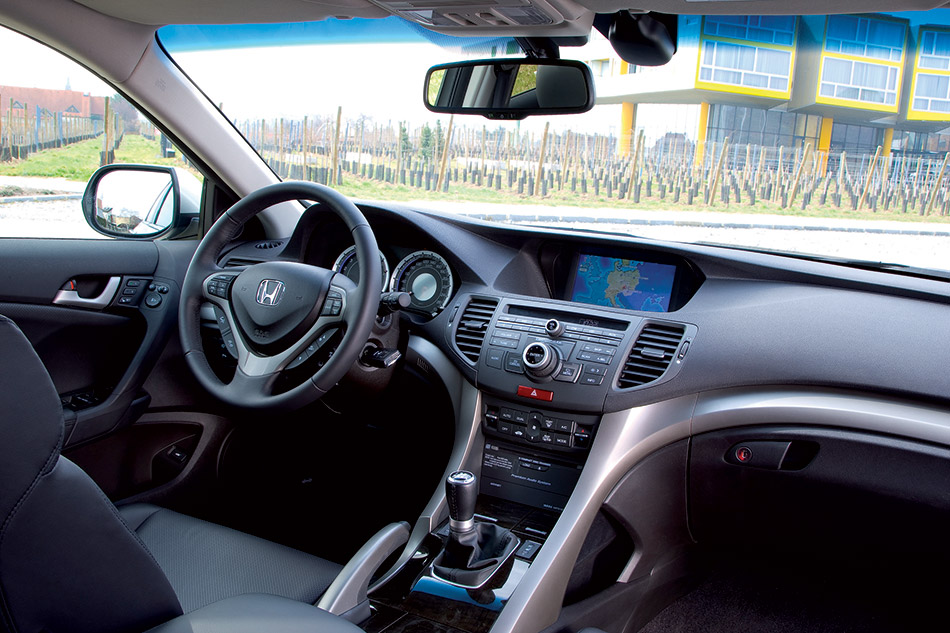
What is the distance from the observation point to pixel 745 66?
2195 millimetres

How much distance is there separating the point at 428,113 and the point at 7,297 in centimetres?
143

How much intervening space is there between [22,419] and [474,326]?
1.56 m

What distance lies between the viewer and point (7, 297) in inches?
89.8

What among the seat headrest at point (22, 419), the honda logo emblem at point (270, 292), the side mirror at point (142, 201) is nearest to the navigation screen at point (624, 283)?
the honda logo emblem at point (270, 292)

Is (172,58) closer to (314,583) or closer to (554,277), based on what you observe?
(554,277)

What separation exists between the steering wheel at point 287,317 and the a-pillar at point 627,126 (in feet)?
3.16

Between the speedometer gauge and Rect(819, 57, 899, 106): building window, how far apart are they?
3.98ft

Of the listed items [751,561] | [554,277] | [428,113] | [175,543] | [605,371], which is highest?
[428,113]

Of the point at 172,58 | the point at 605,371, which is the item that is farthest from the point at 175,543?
the point at 172,58

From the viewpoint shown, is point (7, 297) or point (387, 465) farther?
point (387, 465)

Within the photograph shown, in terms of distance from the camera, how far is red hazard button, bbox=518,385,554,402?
6.81ft

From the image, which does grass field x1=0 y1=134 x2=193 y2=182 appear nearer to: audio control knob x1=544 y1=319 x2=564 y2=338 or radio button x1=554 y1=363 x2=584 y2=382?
audio control knob x1=544 y1=319 x2=564 y2=338

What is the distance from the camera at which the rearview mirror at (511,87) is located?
2.20 meters

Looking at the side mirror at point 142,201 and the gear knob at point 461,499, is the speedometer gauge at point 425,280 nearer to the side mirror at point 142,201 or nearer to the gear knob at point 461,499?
the gear knob at point 461,499
